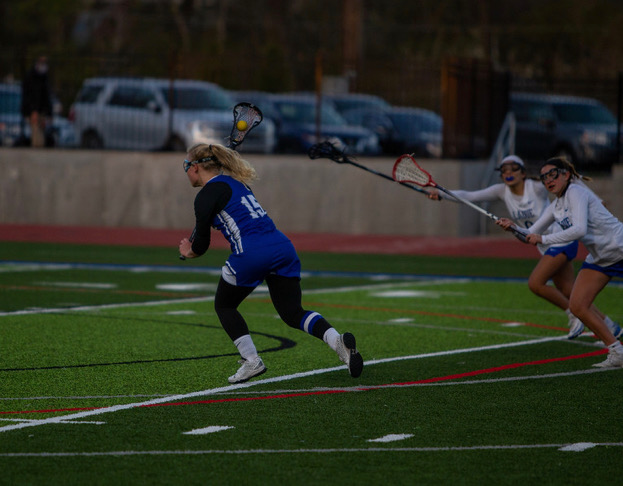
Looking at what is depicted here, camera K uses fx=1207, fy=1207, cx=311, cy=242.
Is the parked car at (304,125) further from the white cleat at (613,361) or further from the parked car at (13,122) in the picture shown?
the white cleat at (613,361)

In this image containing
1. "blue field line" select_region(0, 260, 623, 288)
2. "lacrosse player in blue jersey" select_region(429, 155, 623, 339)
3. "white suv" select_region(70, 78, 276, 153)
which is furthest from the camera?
"white suv" select_region(70, 78, 276, 153)

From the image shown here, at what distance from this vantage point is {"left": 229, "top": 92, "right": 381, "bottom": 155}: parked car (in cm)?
2641

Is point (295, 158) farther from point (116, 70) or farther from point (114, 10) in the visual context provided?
point (114, 10)

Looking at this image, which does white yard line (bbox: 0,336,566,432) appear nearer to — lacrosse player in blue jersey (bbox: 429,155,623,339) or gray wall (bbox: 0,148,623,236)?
lacrosse player in blue jersey (bbox: 429,155,623,339)

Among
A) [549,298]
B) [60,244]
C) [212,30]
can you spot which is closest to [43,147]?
[60,244]

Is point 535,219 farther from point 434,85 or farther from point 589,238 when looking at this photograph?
point 434,85

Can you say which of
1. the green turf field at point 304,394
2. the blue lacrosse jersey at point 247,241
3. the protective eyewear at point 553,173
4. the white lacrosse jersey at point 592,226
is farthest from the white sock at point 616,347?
the blue lacrosse jersey at point 247,241

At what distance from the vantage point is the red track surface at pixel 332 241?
20.8m

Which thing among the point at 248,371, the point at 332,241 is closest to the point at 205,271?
the point at 332,241

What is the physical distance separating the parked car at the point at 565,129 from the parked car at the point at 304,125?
10.7ft

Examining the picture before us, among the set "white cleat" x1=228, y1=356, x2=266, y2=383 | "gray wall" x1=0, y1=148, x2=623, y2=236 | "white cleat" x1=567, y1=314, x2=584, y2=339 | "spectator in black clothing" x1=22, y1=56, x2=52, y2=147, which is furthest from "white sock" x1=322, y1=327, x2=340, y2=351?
"spectator in black clothing" x1=22, y1=56, x2=52, y2=147

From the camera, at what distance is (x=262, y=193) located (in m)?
23.5

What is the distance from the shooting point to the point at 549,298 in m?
11.0

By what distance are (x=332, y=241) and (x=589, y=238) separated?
12601 mm
